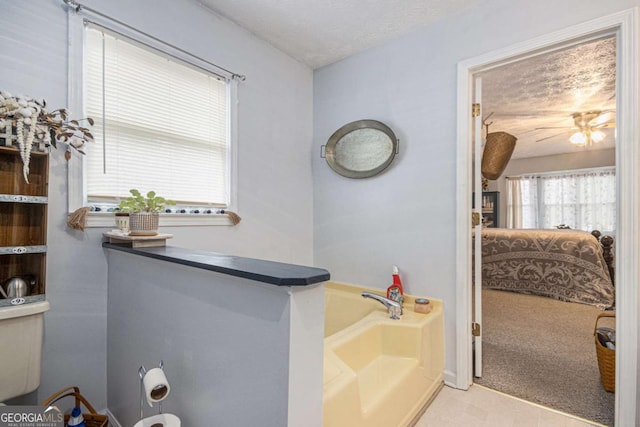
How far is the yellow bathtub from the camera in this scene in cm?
113

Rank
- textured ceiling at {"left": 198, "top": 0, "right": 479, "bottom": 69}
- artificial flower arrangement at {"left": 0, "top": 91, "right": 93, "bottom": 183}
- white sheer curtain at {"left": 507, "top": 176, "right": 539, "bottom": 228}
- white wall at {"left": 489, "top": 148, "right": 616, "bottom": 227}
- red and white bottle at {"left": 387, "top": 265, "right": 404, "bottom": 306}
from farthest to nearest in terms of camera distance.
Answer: white sheer curtain at {"left": 507, "top": 176, "right": 539, "bottom": 228} < white wall at {"left": 489, "top": 148, "right": 616, "bottom": 227} < red and white bottle at {"left": 387, "top": 265, "right": 404, "bottom": 306} < textured ceiling at {"left": 198, "top": 0, "right": 479, "bottom": 69} < artificial flower arrangement at {"left": 0, "top": 91, "right": 93, "bottom": 183}

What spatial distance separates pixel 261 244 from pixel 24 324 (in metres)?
1.32

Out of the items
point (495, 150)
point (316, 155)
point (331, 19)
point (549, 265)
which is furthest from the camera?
point (549, 265)

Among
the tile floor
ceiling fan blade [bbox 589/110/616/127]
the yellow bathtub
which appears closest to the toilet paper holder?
the yellow bathtub

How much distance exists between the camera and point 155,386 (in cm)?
93

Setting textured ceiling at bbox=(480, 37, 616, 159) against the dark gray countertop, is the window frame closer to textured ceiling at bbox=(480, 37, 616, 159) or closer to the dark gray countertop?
the dark gray countertop

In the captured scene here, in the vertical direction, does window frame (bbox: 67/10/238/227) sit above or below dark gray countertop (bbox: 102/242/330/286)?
above

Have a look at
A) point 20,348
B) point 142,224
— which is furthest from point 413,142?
point 20,348

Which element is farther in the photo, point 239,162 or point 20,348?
point 239,162

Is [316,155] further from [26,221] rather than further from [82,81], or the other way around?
[26,221]

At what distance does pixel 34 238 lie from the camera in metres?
1.28

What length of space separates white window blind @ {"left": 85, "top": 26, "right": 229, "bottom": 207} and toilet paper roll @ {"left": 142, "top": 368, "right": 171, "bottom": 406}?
3.30ft

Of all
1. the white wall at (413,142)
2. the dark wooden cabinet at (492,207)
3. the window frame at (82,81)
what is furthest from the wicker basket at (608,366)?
the dark wooden cabinet at (492,207)

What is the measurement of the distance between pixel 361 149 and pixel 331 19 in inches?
36.4
